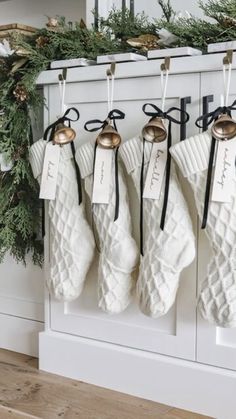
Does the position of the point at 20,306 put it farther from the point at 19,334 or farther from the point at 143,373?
the point at 143,373

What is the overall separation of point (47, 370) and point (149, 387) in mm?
344

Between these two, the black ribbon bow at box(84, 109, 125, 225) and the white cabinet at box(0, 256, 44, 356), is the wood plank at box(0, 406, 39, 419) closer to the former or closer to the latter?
the white cabinet at box(0, 256, 44, 356)

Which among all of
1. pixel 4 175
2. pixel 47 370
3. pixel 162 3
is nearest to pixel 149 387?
pixel 47 370

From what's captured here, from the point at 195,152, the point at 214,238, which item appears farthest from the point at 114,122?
the point at 214,238

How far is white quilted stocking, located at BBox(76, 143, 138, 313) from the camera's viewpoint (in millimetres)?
1550

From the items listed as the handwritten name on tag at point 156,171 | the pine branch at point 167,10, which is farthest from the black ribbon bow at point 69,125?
the pine branch at point 167,10

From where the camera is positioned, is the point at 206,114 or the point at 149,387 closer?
the point at 206,114

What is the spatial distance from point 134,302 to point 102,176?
34 cm

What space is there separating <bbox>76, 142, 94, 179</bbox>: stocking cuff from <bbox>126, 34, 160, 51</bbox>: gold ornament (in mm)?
274

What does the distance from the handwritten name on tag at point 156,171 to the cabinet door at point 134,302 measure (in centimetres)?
6

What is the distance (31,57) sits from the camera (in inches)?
67.4

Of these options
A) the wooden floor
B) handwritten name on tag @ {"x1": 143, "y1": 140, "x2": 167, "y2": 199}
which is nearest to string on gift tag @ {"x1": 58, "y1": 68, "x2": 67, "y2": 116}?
handwritten name on tag @ {"x1": 143, "y1": 140, "x2": 167, "y2": 199}

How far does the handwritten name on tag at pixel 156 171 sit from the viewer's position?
4.83 feet

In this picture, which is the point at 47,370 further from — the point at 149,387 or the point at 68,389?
the point at 149,387
